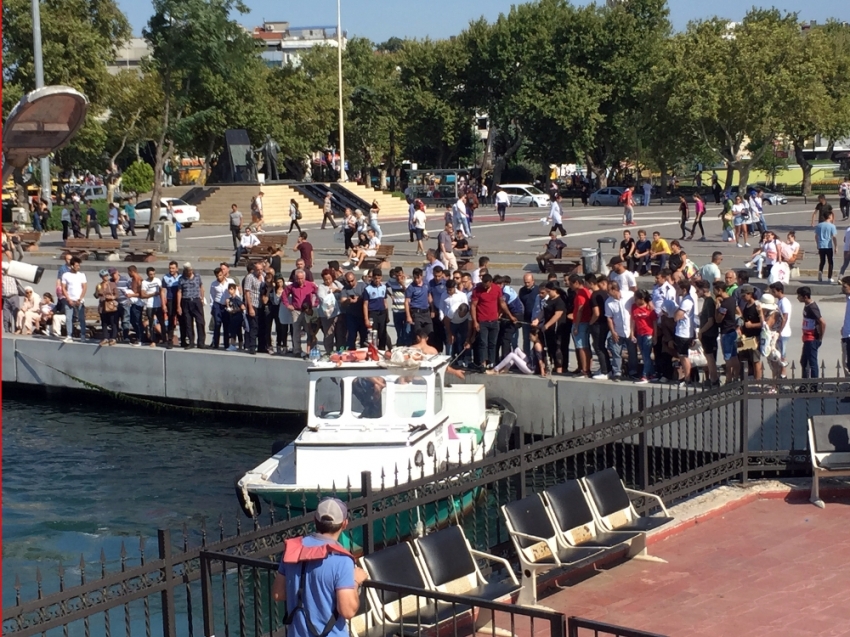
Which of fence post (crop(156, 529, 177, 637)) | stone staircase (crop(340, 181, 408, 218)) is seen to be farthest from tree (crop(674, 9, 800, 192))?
fence post (crop(156, 529, 177, 637))

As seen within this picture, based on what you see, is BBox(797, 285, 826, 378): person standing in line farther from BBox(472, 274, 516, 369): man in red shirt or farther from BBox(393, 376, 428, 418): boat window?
BBox(393, 376, 428, 418): boat window

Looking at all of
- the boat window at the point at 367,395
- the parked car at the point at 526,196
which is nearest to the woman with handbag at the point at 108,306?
the boat window at the point at 367,395

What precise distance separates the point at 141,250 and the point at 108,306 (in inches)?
631

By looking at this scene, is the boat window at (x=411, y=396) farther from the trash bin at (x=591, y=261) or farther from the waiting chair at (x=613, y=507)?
the trash bin at (x=591, y=261)

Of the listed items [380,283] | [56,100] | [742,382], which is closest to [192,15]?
[380,283]

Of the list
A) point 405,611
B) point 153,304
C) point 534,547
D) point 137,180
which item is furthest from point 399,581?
point 137,180

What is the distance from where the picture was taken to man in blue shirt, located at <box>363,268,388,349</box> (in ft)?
60.1

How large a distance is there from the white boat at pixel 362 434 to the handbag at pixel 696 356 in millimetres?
3160

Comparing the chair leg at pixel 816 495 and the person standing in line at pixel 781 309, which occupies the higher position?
the person standing in line at pixel 781 309

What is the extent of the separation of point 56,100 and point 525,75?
→ 68.9 metres

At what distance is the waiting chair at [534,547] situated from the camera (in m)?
8.34

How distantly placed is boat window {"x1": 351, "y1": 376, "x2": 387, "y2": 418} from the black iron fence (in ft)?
3.45

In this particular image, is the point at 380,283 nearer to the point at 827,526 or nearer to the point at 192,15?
the point at 827,526

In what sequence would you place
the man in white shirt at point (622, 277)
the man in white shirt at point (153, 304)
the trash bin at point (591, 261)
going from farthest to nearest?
the trash bin at point (591, 261)
the man in white shirt at point (153, 304)
the man in white shirt at point (622, 277)
